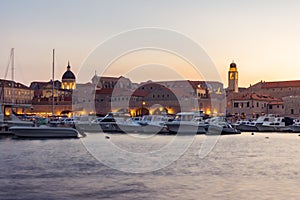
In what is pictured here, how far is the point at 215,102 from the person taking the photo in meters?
89.7

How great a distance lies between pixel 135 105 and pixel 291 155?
67320 mm

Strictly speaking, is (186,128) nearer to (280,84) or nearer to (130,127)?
(130,127)

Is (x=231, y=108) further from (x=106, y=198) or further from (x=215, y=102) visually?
(x=106, y=198)

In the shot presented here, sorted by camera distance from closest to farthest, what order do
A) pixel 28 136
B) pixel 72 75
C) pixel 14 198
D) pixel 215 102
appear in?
pixel 14 198 < pixel 28 136 < pixel 215 102 < pixel 72 75

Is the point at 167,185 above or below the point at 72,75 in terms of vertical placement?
below

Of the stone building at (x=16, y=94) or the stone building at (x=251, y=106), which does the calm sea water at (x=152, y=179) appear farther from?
the stone building at (x=16, y=94)

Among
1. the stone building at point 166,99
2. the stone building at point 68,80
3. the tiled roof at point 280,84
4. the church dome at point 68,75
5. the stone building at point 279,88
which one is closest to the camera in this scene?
the stone building at point 166,99

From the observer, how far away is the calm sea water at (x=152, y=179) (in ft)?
45.2

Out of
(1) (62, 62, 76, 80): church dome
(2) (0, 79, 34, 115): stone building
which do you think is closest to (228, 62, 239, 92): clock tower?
(1) (62, 62, 76, 80): church dome

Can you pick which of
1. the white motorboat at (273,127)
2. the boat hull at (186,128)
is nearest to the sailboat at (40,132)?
the boat hull at (186,128)

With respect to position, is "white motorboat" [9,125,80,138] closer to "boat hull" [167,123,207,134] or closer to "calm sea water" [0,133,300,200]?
"boat hull" [167,123,207,134]

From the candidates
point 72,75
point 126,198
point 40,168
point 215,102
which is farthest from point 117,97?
point 126,198

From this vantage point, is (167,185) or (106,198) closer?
(106,198)

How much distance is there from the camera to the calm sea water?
13.8 metres
